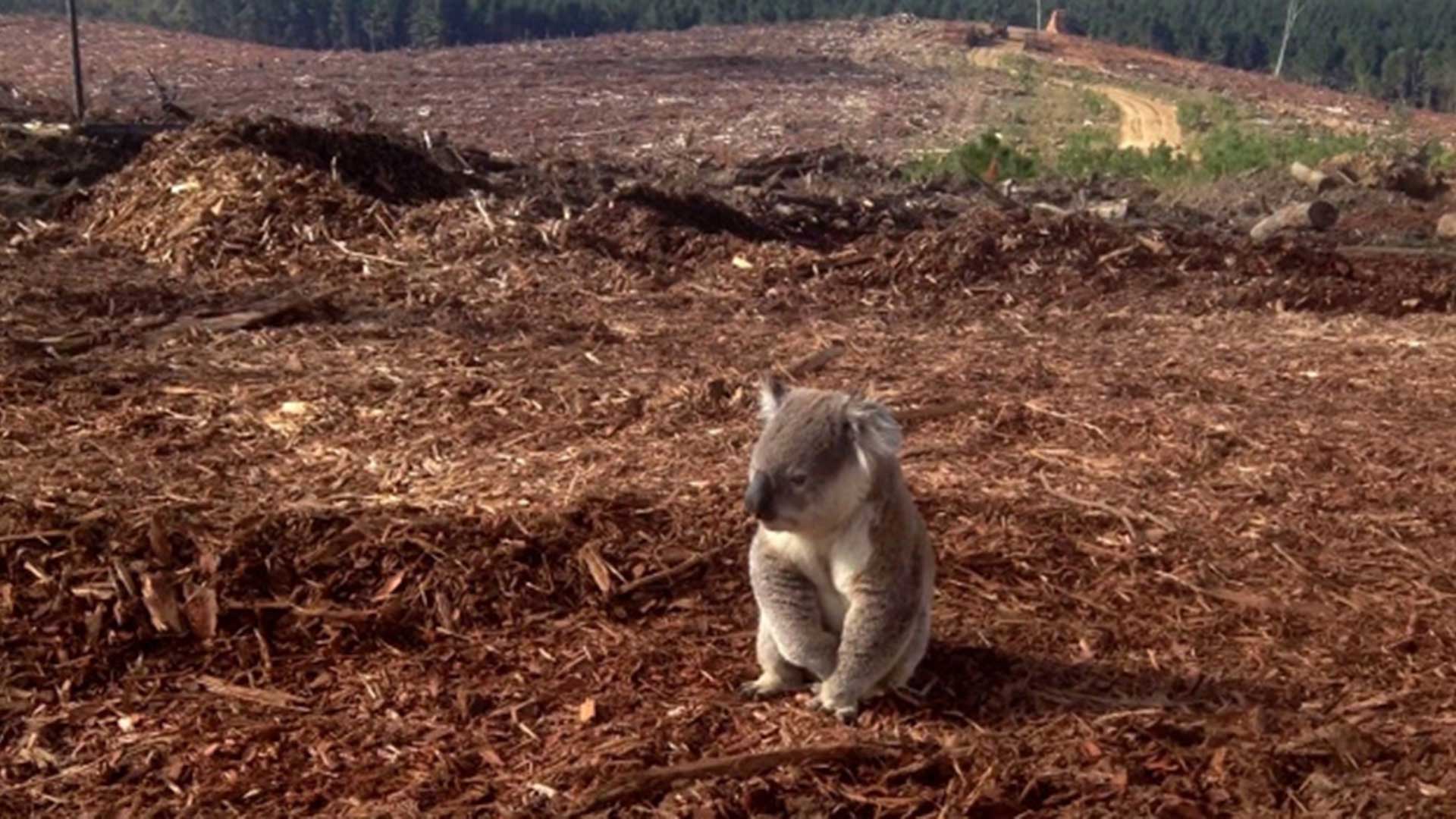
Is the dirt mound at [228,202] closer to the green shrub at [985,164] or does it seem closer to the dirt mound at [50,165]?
the dirt mound at [50,165]

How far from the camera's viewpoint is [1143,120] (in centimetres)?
3716

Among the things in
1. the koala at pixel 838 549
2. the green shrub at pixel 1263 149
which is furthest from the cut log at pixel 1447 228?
the koala at pixel 838 549

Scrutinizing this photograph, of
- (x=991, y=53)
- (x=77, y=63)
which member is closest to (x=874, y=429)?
(x=77, y=63)

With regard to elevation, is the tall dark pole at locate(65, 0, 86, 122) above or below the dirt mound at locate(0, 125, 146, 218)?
above

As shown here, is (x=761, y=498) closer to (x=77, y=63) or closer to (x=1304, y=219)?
(x=1304, y=219)

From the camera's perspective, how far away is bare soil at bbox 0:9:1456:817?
4.59 m

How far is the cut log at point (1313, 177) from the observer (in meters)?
21.2

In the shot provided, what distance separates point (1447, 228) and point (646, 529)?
1344 centimetres

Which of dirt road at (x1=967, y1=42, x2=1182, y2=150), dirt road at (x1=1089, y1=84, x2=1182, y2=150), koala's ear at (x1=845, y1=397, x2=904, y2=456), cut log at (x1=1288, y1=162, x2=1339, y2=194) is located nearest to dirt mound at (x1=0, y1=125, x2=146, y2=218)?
koala's ear at (x1=845, y1=397, x2=904, y2=456)

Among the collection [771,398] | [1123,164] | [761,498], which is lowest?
[1123,164]

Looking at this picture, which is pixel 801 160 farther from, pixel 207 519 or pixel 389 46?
pixel 389 46

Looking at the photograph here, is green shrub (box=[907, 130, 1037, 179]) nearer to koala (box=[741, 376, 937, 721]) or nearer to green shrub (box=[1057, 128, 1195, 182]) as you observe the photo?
green shrub (box=[1057, 128, 1195, 182])

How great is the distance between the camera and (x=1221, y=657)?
5.40m

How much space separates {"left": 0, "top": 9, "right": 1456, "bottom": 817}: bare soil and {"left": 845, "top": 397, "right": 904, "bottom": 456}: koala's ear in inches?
31.7
